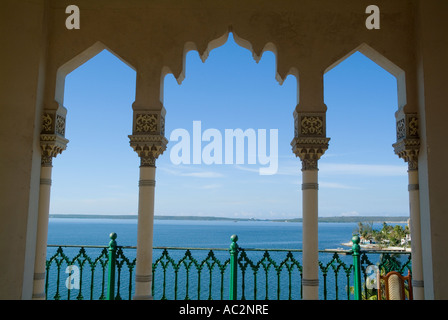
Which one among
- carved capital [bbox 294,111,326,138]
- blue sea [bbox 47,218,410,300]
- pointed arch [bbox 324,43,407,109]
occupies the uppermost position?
pointed arch [bbox 324,43,407,109]

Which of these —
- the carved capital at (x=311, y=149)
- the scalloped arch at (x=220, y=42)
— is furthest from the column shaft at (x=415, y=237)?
the scalloped arch at (x=220, y=42)

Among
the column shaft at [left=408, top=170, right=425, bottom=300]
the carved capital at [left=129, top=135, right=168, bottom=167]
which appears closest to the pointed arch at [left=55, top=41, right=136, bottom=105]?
the carved capital at [left=129, top=135, right=168, bottom=167]

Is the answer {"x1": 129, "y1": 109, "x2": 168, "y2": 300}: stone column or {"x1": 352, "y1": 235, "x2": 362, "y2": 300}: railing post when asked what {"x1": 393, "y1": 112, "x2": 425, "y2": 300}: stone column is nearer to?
{"x1": 352, "y1": 235, "x2": 362, "y2": 300}: railing post

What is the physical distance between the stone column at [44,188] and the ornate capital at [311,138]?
2922 millimetres

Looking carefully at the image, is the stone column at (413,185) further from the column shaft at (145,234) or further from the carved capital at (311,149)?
the column shaft at (145,234)

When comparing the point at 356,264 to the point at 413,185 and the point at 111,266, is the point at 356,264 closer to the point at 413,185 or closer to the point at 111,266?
the point at 413,185

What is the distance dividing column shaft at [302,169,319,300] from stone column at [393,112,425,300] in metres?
1.09

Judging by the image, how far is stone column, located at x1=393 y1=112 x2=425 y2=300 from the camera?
4.69 metres

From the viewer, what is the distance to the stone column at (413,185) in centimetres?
469

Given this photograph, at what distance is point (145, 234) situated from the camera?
4.95 metres

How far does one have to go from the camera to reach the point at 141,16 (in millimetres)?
5227

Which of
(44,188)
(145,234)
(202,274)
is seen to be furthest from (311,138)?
(202,274)

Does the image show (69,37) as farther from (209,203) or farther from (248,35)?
(209,203)

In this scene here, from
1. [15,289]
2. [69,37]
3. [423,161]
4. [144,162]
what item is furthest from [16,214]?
[423,161]
